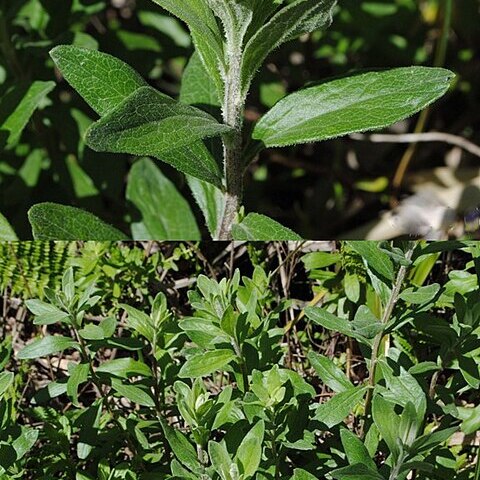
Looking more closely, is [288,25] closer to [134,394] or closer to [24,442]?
[134,394]

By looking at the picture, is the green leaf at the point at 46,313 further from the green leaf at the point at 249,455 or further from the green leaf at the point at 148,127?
the green leaf at the point at 249,455

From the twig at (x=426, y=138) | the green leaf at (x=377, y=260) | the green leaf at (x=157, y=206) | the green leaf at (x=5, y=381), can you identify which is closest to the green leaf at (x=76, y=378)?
the green leaf at (x=5, y=381)

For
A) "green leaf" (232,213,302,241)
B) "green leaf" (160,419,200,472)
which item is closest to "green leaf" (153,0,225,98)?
"green leaf" (232,213,302,241)

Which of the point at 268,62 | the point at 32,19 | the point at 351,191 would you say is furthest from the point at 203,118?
the point at 351,191

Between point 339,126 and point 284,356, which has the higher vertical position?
point 339,126

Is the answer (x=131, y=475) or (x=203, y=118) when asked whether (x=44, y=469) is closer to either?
(x=131, y=475)

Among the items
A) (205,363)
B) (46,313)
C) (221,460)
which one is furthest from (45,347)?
(221,460)
